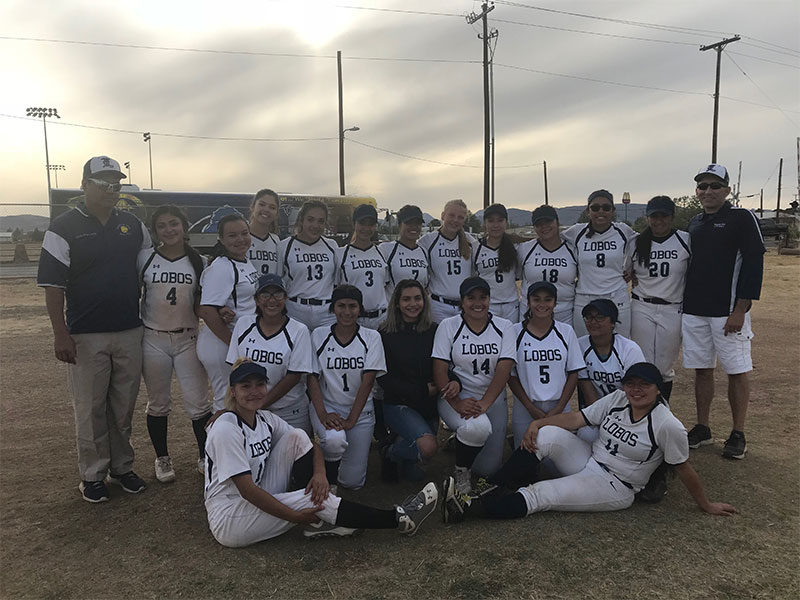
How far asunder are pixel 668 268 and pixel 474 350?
1.96m

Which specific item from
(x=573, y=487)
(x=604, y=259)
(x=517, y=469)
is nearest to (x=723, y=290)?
(x=604, y=259)

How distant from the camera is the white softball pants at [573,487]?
3.55 meters

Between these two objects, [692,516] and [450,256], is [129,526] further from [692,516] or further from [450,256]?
[692,516]

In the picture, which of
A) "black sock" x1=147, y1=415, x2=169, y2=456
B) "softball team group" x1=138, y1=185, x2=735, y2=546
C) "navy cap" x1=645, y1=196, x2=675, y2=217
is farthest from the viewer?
"navy cap" x1=645, y1=196, x2=675, y2=217

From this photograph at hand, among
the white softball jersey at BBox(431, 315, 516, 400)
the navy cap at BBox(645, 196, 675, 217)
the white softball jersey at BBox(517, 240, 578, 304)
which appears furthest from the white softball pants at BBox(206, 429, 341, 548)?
the navy cap at BBox(645, 196, 675, 217)

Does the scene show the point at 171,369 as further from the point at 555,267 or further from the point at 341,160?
the point at 341,160

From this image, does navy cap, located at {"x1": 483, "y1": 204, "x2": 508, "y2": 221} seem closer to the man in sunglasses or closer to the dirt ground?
the man in sunglasses

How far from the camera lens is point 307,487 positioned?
3.32m

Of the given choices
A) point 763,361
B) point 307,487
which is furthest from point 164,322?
point 763,361

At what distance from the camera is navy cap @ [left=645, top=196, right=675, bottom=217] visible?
15.5 feet

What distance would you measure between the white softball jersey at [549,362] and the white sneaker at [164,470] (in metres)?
2.89

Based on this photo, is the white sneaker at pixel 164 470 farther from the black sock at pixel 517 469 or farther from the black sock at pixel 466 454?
the black sock at pixel 517 469

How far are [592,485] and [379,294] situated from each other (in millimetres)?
2362

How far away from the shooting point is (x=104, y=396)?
405 cm
